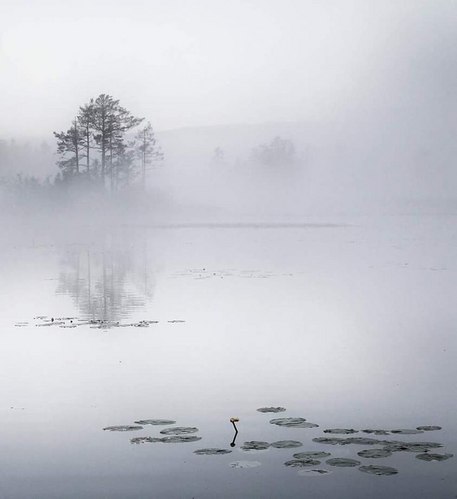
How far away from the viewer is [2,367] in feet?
65.5

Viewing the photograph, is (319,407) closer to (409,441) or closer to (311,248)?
(409,441)

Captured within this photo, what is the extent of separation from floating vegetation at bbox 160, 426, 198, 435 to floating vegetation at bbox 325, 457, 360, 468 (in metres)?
2.51

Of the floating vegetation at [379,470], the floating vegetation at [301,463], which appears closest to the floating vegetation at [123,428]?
the floating vegetation at [301,463]

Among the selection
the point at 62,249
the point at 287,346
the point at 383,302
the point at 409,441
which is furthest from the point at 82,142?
the point at 409,441

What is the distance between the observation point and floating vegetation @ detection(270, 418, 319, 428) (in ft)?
47.4

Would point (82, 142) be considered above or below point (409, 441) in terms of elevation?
above

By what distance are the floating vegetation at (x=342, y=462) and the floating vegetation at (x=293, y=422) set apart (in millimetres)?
1865

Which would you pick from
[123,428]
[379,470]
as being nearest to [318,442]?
[379,470]

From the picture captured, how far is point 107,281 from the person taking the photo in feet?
125

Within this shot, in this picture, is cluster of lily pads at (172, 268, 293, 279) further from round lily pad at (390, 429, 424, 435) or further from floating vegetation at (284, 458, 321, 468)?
floating vegetation at (284, 458, 321, 468)

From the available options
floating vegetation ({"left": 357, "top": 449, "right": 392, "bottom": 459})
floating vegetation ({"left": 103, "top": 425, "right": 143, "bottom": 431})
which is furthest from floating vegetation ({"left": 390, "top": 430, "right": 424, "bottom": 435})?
floating vegetation ({"left": 103, "top": 425, "right": 143, "bottom": 431})

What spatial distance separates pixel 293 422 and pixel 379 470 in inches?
105

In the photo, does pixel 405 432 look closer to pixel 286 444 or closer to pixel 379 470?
pixel 286 444

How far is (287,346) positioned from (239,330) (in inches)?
107
